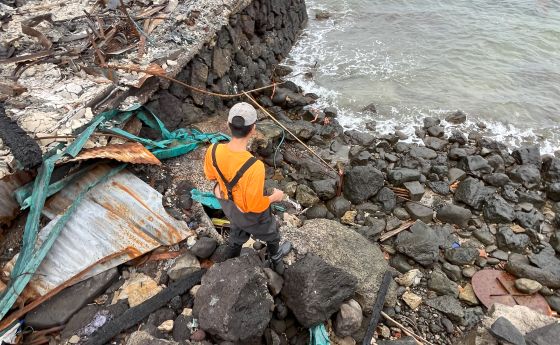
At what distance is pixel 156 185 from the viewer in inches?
212

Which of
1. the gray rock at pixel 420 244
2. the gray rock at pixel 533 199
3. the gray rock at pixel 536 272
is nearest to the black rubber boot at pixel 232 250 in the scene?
the gray rock at pixel 420 244

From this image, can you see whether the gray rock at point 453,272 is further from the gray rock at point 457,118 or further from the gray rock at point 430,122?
the gray rock at point 457,118

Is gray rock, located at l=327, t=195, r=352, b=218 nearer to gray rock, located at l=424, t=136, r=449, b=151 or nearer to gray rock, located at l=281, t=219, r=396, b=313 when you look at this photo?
gray rock, located at l=281, t=219, r=396, b=313

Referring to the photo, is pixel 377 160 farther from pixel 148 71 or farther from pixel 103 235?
pixel 103 235

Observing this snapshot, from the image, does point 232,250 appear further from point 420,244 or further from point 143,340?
point 420,244

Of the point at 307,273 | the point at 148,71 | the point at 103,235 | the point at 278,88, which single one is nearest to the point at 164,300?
the point at 103,235

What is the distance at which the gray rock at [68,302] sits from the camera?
3811 millimetres

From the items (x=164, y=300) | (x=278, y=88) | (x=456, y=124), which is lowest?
(x=456, y=124)

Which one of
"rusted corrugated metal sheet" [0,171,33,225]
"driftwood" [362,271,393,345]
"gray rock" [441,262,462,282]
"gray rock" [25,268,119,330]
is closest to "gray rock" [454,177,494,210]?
"gray rock" [441,262,462,282]

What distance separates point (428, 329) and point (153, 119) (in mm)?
5375

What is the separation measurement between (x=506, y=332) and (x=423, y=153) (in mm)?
5176

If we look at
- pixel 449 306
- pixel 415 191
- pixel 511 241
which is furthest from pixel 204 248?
pixel 511 241

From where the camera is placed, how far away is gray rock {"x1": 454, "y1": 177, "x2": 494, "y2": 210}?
7.23 metres

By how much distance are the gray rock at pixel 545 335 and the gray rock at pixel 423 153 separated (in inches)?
190
